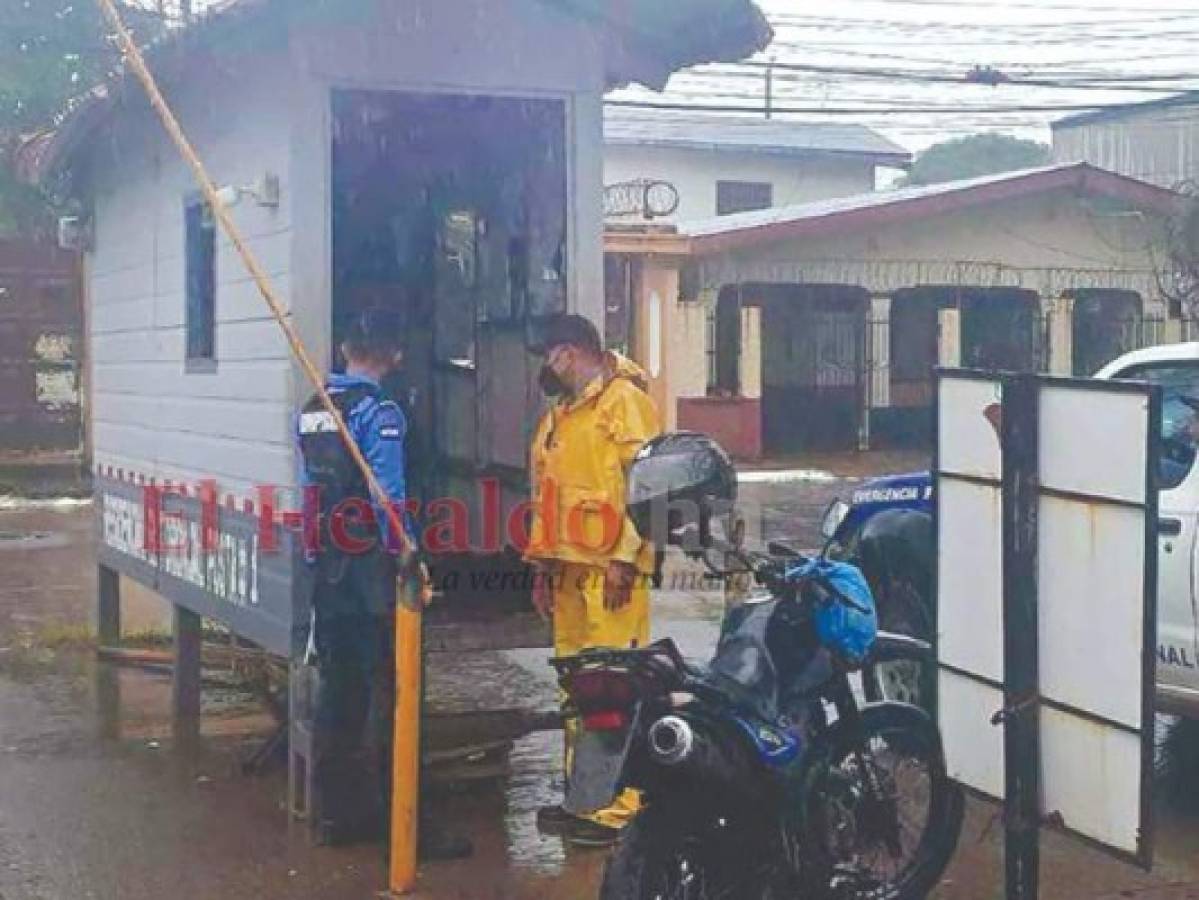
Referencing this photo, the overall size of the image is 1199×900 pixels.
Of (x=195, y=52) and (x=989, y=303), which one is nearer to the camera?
(x=195, y=52)

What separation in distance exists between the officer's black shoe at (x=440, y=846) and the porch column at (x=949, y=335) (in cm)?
2033

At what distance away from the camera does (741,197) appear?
4000cm

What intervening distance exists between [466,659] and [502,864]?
13.2 ft

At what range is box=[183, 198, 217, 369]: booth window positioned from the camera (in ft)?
26.3

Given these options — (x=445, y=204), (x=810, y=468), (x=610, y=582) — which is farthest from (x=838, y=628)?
(x=810, y=468)

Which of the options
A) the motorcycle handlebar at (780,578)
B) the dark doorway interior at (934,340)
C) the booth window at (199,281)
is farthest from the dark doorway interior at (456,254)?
the dark doorway interior at (934,340)

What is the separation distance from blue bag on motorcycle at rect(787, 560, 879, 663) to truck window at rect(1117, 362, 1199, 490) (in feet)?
6.67

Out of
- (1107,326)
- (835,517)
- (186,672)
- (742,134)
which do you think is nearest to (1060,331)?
(1107,326)

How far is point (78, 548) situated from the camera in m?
14.9

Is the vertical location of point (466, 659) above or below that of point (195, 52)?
below

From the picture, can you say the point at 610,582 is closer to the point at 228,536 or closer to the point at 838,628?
the point at 838,628

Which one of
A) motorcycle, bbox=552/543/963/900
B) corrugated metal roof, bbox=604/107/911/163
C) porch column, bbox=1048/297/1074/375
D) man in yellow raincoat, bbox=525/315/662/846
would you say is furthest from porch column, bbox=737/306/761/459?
motorcycle, bbox=552/543/963/900

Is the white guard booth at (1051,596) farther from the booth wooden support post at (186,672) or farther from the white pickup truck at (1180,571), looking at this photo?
the booth wooden support post at (186,672)

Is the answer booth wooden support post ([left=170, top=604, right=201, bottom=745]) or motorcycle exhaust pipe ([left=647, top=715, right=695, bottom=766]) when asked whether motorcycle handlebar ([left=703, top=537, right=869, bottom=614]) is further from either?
booth wooden support post ([left=170, top=604, right=201, bottom=745])
